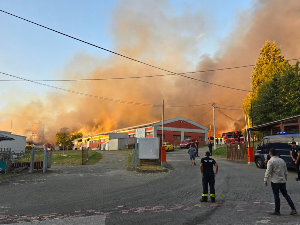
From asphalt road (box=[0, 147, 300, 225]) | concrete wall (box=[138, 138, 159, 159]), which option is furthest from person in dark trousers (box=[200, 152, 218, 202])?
concrete wall (box=[138, 138, 159, 159])

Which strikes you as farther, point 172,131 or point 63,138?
point 63,138

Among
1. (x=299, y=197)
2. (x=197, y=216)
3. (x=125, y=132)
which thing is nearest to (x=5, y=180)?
(x=197, y=216)

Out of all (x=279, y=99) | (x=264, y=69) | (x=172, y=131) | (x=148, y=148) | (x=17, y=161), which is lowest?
(x=17, y=161)

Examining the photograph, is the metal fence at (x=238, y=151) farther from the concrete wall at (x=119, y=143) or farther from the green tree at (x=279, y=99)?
the concrete wall at (x=119, y=143)

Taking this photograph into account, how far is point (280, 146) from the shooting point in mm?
15438

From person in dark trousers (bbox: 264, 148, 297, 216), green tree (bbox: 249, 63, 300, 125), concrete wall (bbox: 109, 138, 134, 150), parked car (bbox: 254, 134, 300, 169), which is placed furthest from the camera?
concrete wall (bbox: 109, 138, 134, 150)

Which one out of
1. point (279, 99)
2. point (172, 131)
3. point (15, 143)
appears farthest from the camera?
point (172, 131)

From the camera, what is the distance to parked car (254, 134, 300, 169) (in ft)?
48.0

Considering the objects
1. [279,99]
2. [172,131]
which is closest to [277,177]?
[279,99]

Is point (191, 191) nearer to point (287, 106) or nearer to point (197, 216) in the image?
point (197, 216)

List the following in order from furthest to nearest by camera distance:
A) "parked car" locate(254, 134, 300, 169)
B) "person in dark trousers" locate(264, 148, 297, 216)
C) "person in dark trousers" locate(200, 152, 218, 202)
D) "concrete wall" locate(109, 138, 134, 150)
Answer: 1. "concrete wall" locate(109, 138, 134, 150)
2. "parked car" locate(254, 134, 300, 169)
3. "person in dark trousers" locate(200, 152, 218, 202)
4. "person in dark trousers" locate(264, 148, 297, 216)

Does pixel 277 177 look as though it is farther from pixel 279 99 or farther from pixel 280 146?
pixel 279 99

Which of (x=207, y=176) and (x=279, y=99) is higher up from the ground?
(x=279, y=99)

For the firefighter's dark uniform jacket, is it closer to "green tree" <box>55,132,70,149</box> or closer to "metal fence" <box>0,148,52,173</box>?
"metal fence" <box>0,148,52,173</box>
